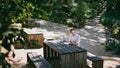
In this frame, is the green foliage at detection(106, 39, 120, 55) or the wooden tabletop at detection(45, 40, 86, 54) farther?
the green foliage at detection(106, 39, 120, 55)

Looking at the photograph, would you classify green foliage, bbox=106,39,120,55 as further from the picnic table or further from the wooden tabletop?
the picnic table

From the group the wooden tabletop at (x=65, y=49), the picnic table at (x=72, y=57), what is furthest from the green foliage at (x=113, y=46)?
the picnic table at (x=72, y=57)

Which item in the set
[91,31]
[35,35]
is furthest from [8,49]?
[91,31]

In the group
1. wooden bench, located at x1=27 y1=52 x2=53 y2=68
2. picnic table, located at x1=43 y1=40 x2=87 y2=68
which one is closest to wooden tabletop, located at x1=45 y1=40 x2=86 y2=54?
picnic table, located at x1=43 y1=40 x2=87 y2=68

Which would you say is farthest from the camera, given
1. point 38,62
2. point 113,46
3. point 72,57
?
point 113,46

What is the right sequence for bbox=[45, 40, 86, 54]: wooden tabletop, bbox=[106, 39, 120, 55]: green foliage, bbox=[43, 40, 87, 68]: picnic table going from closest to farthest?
bbox=[43, 40, 87, 68]: picnic table, bbox=[45, 40, 86, 54]: wooden tabletop, bbox=[106, 39, 120, 55]: green foliage

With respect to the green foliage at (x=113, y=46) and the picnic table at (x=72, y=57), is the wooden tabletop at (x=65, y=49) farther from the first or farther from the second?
the green foliage at (x=113, y=46)

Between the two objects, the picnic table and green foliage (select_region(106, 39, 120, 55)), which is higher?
the picnic table

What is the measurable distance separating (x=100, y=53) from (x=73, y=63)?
4301 mm

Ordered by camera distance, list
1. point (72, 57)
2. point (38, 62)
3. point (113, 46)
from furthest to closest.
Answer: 1. point (113, 46)
2. point (38, 62)
3. point (72, 57)

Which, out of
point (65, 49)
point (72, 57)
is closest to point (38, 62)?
point (65, 49)

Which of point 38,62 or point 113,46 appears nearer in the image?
point 38,62

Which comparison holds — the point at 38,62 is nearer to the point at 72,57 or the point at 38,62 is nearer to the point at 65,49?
the point at 65,49

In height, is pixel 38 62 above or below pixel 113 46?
above
